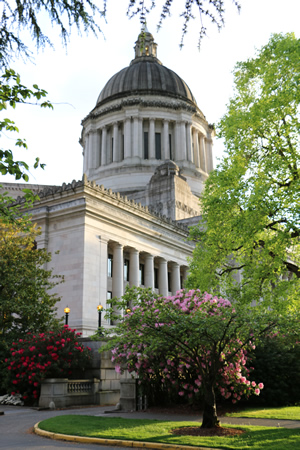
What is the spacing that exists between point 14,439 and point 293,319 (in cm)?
893

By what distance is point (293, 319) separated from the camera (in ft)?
45.3

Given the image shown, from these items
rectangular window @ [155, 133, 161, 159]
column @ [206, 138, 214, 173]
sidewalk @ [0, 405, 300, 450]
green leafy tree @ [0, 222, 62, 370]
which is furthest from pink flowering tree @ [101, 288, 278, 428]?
column @ [206, 138, 214, 173]

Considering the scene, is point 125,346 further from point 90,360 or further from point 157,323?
point 90,360

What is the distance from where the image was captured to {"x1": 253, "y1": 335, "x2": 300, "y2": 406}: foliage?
18000mm

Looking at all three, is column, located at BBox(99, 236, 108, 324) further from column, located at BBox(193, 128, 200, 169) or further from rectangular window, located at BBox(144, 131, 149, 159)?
column, located at BBox(193, 128, 200, 169)

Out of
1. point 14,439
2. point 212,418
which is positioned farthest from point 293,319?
point 14,439

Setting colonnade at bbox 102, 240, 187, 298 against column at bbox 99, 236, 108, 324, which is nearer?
column at bbox 99, 236, 108, 324

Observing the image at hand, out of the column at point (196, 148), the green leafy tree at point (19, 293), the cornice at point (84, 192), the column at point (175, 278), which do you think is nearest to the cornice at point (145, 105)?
the column at point (196, 148)

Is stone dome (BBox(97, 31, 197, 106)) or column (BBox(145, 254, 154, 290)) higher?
stone dome (BBox(97, 31, 197, 106))

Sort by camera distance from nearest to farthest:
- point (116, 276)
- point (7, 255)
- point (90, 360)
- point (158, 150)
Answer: point (90, 360)
point (7, 255)
point (116, 276)
point (158, 150)

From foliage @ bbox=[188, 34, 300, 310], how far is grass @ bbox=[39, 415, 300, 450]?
6.45 metres

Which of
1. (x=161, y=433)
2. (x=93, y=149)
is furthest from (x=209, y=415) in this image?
(x=93, y=149)

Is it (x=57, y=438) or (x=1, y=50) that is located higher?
(x=1, y=50)

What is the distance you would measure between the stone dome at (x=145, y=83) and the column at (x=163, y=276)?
133ft
